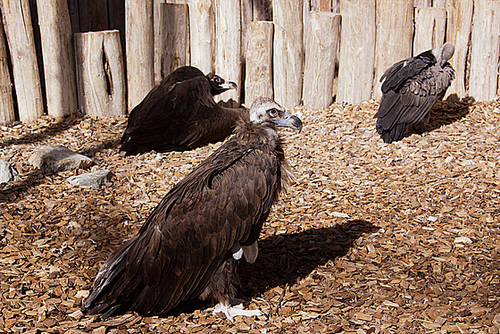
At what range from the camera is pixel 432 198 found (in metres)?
5.18

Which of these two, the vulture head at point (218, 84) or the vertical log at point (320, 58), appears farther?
the vertical log at point (320, 58)

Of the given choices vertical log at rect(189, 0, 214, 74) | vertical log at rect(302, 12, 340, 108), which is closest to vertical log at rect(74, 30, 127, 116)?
vertical log at rect(189, 0, 214, 74)

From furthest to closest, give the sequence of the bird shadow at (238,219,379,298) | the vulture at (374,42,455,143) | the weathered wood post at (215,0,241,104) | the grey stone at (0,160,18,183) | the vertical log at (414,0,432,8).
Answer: the vertical log at (414,0,432,8), the weathered wood post at (215,0,241,104), the vulture at (374,42,455,143), the grey stone at (0,160,18,183), the bird shadow at (238,219,379,298)

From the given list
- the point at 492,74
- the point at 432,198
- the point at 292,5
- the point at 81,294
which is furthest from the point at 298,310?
the point at 492,74

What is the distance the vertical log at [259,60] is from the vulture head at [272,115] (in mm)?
3339

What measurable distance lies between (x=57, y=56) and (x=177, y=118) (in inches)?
66.7

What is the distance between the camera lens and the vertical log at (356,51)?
281 inches

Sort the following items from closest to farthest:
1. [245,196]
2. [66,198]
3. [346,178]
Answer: [245,196], [66,198], [346,178]

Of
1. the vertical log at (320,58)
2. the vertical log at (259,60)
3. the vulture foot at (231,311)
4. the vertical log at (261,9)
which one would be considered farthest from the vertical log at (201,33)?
the vulture foot at (231,311)

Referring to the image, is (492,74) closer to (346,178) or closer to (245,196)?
(346,178)

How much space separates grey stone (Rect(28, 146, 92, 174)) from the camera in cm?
557

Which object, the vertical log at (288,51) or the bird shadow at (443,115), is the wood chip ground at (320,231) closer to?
the bird shadow at (443,115)

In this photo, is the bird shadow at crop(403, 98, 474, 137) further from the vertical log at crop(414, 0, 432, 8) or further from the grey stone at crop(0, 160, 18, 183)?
the grey stone at crop(0, 160, 18, 183)

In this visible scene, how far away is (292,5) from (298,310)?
4.62 meters
